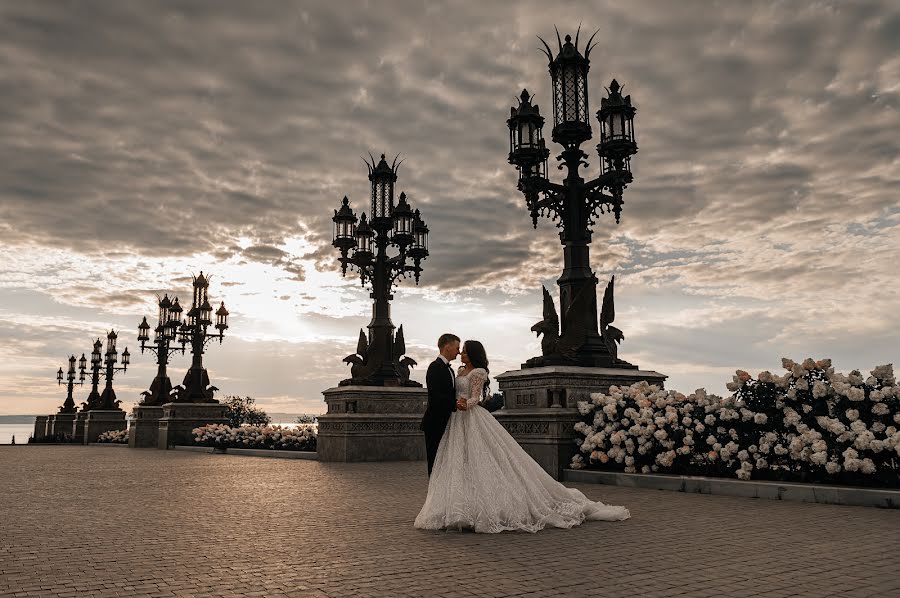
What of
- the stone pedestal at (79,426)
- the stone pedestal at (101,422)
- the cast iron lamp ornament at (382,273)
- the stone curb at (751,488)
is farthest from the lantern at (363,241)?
the stone pedestal at (79,426)

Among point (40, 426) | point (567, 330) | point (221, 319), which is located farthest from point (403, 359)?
point (40, 426)

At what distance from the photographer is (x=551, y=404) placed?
1413 centimetres

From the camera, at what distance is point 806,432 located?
10.3 meters

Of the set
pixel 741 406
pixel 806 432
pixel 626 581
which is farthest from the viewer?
pixel 741 406

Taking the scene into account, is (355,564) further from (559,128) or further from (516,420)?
(559,128)

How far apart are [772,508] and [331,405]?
14.9 meters

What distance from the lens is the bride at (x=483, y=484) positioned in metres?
7.61

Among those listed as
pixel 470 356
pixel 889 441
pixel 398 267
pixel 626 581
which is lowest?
pixel 626 581

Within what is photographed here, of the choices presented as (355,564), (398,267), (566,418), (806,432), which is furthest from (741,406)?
(398,267)

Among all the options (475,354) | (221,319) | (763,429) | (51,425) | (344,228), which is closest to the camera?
(475,354)

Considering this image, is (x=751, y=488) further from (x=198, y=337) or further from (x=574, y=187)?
(x=198, y=337)

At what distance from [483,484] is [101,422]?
43165 mm

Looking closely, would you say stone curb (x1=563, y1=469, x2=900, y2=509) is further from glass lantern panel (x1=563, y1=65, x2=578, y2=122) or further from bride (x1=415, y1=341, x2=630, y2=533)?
glass lantern panel (x1=563, y1=65, x2=578, y2=122)

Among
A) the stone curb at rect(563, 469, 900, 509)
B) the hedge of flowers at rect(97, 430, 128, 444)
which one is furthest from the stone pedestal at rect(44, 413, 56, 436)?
the stone curb at rect(563, 469, 900, 509)
